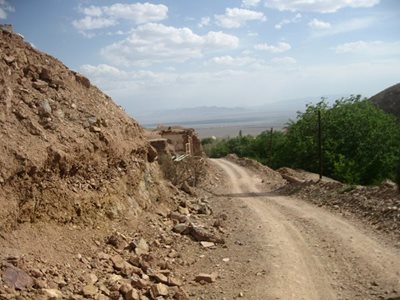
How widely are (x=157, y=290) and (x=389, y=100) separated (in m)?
50.4

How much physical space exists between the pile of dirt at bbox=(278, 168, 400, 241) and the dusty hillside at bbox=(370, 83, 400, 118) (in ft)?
113

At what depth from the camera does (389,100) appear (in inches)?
2016

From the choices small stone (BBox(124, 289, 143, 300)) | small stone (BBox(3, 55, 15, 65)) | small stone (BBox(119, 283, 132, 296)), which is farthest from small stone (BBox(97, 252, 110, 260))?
small stone (BBox(3, 55, 15, 65))

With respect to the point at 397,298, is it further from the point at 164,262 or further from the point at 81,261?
the point at 81,261

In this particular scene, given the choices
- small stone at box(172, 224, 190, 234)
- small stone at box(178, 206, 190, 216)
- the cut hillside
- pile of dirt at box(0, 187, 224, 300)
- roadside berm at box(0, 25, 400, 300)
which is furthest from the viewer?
small stone at box(178, 206, 190, 216)

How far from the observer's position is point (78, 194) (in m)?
8.31

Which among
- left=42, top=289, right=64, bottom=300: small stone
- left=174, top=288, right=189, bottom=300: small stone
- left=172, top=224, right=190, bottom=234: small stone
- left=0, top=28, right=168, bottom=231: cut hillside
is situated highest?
left=0, top=28, right=168, bottom=231: cut hillside

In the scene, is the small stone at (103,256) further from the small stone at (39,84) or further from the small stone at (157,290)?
the small stone at (39,84)

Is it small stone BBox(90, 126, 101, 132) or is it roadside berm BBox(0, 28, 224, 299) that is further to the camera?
small stone BBox(90, 126, 101, 132)

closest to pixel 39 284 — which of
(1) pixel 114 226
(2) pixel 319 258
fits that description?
(1) pixel 114 226

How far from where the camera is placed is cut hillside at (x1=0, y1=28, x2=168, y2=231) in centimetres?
721

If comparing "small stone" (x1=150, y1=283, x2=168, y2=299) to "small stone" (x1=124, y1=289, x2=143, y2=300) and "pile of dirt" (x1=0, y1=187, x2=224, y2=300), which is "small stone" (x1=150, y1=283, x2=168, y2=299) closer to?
"pile of dirt" (x1=0, y1=187, x2=224, y2=300)

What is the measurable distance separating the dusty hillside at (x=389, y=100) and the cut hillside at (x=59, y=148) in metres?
43.2

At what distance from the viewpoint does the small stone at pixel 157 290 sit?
6730 mm
